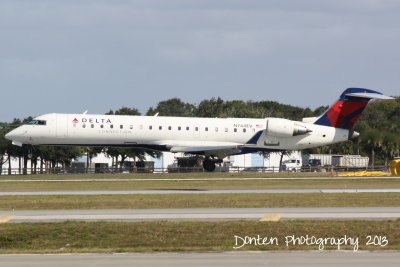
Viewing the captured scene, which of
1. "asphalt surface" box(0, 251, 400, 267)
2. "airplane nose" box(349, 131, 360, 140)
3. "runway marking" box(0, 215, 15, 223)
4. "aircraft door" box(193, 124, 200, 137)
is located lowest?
"asphalt surface" box(0, 251, 400, 267)

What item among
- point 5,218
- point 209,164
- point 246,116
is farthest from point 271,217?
point 246,116

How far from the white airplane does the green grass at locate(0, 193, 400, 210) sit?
27258mm

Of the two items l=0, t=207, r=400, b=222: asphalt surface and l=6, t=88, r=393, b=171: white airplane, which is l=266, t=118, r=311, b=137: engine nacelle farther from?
l=0, t=207, r=400, b=222: asphalt surface

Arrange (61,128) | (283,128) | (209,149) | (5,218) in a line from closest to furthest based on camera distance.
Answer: (5,218)
(61,128)
(209,149)
(283,128)

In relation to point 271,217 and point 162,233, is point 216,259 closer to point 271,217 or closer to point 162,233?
point 162,233

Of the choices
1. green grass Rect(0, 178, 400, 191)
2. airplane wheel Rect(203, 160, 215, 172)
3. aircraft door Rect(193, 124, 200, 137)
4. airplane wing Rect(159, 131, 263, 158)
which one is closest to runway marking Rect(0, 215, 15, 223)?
green grass Rect(0, 178, 400, 191)

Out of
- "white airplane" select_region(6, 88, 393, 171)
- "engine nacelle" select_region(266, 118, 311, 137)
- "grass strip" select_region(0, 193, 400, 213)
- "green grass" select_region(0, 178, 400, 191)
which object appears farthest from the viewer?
"engine nacelle" select_region(266, 118, 311, 137)

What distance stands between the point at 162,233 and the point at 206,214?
140 inches

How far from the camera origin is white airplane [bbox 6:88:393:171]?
6278 cm

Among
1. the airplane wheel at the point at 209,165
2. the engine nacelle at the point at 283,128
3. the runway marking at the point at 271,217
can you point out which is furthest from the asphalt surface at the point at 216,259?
the engine nacelle at the point at 283,128

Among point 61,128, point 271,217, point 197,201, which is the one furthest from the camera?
point 61,128

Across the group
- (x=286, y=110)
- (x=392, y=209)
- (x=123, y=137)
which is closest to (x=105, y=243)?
Answer: (x=392, y=209)

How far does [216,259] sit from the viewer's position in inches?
680

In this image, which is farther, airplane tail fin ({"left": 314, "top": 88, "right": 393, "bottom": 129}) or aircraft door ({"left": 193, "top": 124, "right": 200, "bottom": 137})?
airplane tail fin ({"left": 314, "top": 88, "right": 393, "bottom": 129})
